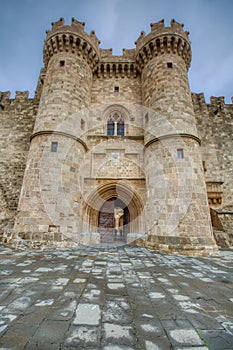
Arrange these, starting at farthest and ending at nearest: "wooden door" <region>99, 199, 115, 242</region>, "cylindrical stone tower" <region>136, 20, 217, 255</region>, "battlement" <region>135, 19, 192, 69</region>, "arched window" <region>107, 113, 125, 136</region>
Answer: "wooden door" <region>99, 199, 115, 242</region>, "arched window" <region>107, 113, 125, 136</region>, "battlement" <region>135, 19, 192, 69</region>, "cylindrical stone tower" <region>136, 20, 217, 255</region>

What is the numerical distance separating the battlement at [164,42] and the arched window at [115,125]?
3636 mm

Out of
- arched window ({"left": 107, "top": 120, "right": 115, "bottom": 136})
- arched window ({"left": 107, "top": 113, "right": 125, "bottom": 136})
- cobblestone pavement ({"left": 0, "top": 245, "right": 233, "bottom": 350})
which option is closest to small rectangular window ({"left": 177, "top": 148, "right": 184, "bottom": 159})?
arched window ({"left": 107, "top": 113, "right": 125, "bottom": 136})

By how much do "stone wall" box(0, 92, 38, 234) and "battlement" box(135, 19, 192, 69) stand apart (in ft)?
26.0

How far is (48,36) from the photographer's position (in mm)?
9711

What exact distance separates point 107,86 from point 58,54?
127 inches

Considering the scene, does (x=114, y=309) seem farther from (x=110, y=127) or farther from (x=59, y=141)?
(x=110, y=127)

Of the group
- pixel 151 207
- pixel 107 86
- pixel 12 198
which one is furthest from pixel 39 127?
pixel 151 207

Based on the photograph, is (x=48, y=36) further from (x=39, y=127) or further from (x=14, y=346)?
(x=14, y=346)

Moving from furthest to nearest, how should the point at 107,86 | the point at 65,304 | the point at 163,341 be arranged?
the point at 107,86
the point at 65,304
the point at 163,341

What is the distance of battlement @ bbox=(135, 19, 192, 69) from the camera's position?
30.4 ft

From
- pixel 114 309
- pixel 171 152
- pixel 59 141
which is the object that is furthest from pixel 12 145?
pixel 114 309

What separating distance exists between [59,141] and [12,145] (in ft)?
15.7

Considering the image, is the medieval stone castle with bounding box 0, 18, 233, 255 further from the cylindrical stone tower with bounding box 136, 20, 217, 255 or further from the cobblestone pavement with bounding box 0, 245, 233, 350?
the cobblestone pavement with bounding box 0, 245, 233, 350

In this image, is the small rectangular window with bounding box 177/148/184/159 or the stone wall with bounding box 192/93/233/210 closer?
the small rectangular window with bounding box 177/148/184/159
